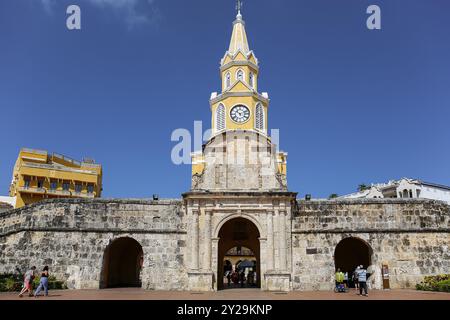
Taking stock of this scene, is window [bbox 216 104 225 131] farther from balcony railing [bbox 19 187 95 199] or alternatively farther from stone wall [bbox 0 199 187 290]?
balcony railing [bbox 19 187 95 199]

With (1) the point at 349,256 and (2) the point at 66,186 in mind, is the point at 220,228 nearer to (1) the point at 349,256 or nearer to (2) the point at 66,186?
(1) the point at 349,256

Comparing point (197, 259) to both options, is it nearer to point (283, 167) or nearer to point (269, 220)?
point (269, 220)

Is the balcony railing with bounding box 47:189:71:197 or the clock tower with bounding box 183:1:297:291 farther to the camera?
the balcony railing with bounding box 47:189:71:197

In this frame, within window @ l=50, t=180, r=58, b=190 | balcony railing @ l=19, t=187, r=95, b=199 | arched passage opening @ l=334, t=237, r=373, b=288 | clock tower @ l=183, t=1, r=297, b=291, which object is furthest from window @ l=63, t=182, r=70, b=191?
arched passage opening @ l=334, t=237, r=373, b=288

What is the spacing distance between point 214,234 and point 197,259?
1625 millimetres

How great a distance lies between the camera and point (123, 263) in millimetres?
29000

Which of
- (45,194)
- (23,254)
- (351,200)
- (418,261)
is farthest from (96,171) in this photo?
(418,261)

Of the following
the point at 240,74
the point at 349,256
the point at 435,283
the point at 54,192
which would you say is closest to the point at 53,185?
the point at 54,192

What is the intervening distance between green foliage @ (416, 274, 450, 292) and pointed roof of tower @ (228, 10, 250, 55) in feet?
75.9

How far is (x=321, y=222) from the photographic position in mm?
23703

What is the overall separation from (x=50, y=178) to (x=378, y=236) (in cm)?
3416

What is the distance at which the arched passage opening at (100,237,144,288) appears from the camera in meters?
26.9
